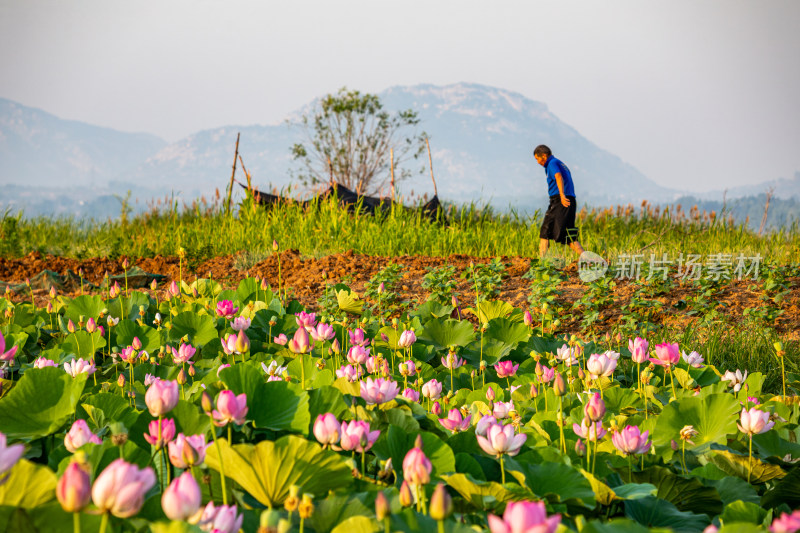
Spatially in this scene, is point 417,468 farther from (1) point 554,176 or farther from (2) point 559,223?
(1) point 554,176

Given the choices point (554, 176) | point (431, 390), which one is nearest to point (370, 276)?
point (554, 176)

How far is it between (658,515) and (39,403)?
159cm

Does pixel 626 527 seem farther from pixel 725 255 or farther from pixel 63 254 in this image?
pixel 63 254

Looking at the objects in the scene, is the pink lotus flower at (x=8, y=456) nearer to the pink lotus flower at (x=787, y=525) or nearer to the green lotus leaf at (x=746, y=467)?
the pink lotus flower at (x=787, y=525)

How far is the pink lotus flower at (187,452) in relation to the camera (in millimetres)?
1015

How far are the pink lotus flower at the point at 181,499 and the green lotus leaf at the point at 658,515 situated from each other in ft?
2.94

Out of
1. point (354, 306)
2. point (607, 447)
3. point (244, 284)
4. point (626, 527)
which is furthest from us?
point (244, 284)

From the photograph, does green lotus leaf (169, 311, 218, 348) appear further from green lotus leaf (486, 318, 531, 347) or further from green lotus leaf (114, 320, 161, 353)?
green lotus leaf (486, 318, 531, 347)

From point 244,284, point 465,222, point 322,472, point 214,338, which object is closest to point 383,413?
point 322,472

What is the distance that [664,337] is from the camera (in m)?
4.32

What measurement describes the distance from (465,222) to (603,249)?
3286 mm

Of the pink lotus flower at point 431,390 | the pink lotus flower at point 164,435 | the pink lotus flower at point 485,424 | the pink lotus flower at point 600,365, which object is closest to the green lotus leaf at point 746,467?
the pink lotus flower at point 600,365

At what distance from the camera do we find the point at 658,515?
124 centimetres

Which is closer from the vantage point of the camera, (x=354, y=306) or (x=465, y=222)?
(x=354, y=306)
